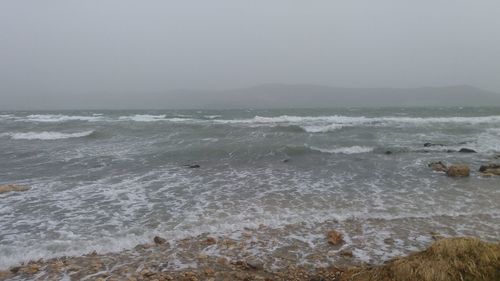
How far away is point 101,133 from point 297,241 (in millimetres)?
23091

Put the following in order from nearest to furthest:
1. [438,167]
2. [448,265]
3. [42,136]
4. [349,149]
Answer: [448,265]
[438,167]
[349,149]
[42,136]

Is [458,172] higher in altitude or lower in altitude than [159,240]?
higher

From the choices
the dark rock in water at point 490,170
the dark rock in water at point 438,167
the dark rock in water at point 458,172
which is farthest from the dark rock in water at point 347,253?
the dark rock in water at point 490,170

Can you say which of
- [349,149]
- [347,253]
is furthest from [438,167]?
[347,253]

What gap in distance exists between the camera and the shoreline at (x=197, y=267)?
4168 mm

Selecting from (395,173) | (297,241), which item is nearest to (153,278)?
(297,241)

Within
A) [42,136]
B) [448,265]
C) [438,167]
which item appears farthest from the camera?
[42,136]

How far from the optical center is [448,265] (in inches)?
149

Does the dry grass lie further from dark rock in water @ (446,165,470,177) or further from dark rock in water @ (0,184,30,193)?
dark rock in water @ (0,184,30,193)

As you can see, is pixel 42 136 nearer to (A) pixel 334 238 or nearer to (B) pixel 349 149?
(B) pixel 349 149

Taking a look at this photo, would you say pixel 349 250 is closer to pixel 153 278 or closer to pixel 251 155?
pixel 153 278

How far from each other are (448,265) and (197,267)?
2.91 metres

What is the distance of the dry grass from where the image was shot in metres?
3.67

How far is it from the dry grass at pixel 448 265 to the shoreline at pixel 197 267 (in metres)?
0.01
